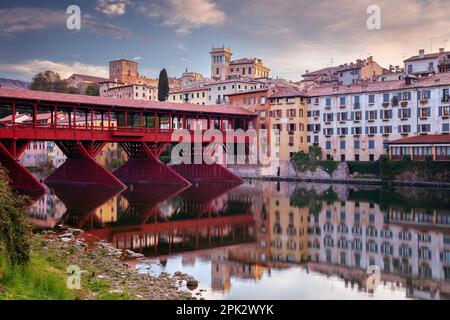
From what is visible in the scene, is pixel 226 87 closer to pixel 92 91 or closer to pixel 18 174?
pixel 92 91

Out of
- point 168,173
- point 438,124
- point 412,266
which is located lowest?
point 412,266

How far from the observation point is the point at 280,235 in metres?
27.3

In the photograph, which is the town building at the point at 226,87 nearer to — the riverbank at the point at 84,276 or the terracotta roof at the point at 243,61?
the terracotta roof at the point at 243,61

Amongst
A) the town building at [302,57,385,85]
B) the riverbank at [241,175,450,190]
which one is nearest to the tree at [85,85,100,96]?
the town building at [302,57,385,85]

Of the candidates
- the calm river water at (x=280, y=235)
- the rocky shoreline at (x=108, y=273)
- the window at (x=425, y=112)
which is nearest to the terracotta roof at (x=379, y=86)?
the window at (x=425, y=112)

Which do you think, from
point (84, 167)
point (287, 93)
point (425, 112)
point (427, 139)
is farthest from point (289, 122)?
point (84, 167)

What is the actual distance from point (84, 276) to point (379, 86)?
53922 mm

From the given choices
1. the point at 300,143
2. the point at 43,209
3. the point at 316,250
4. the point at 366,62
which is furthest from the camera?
the point at 366,62

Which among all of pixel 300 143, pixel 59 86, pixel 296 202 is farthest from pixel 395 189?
pixel 59 86

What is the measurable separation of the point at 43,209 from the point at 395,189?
34.3 m

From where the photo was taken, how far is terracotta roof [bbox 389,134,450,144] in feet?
173

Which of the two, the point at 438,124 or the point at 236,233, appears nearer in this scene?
the point at 236,233

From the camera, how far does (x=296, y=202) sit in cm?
4131
